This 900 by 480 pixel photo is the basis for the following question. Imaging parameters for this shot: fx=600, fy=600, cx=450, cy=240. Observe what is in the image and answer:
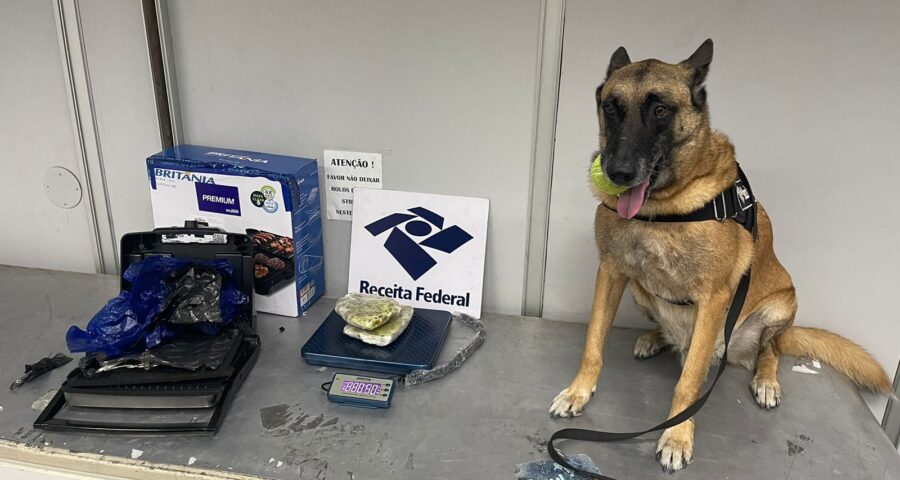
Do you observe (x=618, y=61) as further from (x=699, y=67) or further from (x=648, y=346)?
(x=648, y=346)

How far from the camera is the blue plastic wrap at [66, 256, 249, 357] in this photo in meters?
1.24

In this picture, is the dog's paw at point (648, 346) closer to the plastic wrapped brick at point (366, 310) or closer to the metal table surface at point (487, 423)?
the metal table surface at point (487, 423)

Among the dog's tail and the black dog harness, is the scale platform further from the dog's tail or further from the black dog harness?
the dog's tail

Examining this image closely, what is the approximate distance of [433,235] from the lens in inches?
61.4

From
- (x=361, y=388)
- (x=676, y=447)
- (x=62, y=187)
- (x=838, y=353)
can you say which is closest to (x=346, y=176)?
(x=361, y=388)

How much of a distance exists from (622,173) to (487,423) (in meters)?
0.55

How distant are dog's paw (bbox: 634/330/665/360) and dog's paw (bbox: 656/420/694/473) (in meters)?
0.31

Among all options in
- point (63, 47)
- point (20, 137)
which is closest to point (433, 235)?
point (63, 47)

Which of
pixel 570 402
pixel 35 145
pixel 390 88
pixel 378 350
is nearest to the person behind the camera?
pixel 570 402

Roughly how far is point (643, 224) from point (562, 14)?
0.52m

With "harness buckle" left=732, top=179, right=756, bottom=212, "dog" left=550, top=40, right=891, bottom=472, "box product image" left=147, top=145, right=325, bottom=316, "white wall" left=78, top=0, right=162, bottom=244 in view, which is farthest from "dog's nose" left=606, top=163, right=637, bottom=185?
"white wall" left=78, top=0, right=162, bottom=244

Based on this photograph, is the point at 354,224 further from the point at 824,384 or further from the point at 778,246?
the point at 824,384

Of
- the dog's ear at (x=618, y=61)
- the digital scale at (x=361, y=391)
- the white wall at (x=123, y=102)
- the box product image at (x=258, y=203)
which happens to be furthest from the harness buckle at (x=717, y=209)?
the white wall at (x=123, y=102)

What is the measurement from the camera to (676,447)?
1090 mm
